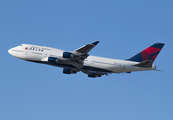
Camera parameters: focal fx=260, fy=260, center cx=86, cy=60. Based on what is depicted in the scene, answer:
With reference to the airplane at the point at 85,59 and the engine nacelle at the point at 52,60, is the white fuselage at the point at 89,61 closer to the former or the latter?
the airplane at the point at 85,59

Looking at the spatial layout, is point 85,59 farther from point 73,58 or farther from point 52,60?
point 52,60

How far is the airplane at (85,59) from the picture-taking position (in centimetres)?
5098

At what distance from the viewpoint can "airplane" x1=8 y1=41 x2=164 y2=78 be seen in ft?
167

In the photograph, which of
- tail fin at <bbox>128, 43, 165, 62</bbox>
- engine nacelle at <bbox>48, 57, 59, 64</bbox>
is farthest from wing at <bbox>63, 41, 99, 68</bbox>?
tail fin at <bbox>128, 43, 165, 62</bbox>

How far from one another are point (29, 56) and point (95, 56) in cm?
1389

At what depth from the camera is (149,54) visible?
2186 inches

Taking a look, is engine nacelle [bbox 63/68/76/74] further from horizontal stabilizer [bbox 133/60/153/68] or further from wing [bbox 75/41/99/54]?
horizontal stabilizer [bbox 133/60/153/68]

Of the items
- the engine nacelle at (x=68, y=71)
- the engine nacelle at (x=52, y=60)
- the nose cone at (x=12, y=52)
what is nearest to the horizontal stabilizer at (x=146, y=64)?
the engine nacelle at (x=68, y=71)

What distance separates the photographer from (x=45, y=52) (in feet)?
178

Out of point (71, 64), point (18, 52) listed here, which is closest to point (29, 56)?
point (18, 52)

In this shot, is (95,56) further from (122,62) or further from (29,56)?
(29,56)

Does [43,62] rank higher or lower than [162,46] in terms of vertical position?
lower

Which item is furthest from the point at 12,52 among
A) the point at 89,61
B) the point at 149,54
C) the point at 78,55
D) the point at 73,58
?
the point at 149,54

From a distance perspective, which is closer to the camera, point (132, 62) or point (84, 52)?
point (84, 52)
